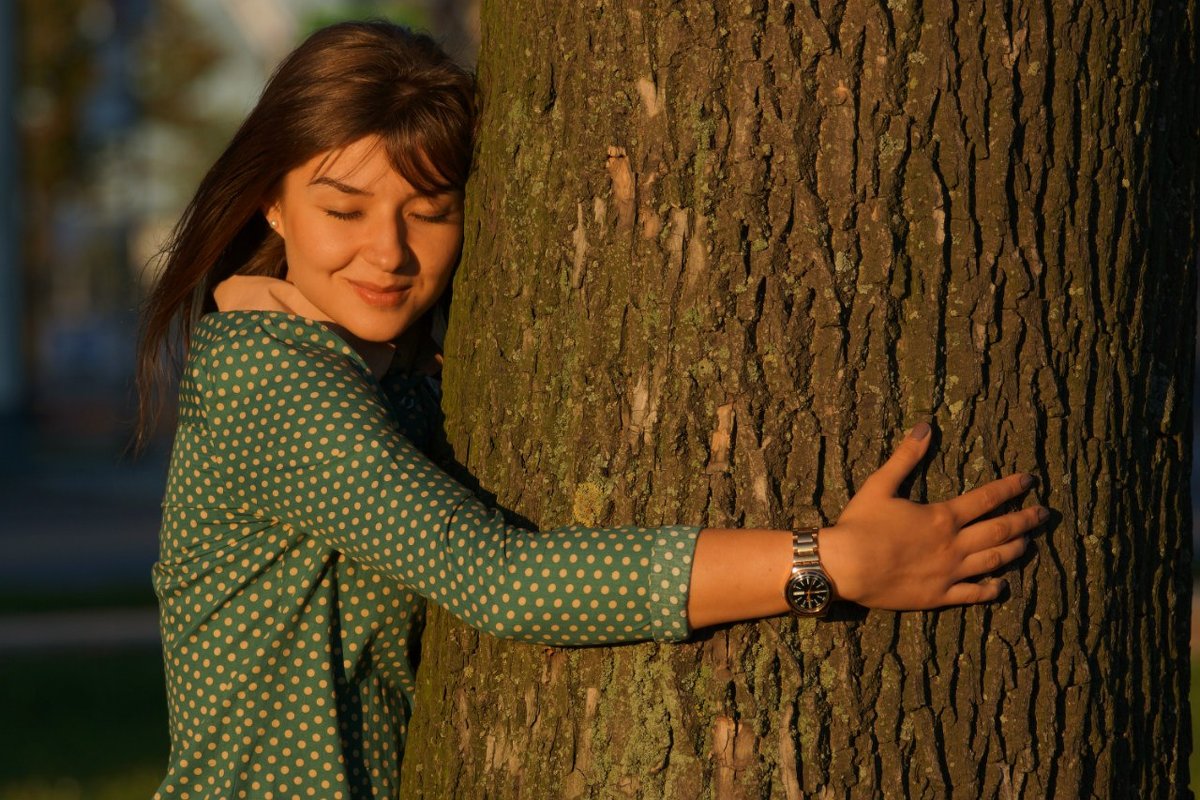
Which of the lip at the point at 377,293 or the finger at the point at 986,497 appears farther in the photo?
the lip at the point at 377,293

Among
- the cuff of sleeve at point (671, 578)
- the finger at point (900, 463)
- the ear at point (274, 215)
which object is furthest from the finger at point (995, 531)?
the ear at point (274, 215)

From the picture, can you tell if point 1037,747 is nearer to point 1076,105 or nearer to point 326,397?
point 1076,105

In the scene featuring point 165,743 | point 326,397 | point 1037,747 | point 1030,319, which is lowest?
point 165,743

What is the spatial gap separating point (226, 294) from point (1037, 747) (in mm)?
1354

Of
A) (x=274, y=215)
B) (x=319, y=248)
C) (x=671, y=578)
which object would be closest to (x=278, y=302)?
(x=319, y=248)

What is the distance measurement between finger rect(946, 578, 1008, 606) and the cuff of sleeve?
0.34 meters

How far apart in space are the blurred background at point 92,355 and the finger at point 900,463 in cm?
122

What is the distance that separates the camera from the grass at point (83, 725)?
5.84m

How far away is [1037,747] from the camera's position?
2133 millimetres

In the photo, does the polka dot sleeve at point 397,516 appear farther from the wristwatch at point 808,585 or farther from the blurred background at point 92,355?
the blurred background at point 92,355

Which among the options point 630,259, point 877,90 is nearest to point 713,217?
point 630,259

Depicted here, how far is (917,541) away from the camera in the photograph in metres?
2.03

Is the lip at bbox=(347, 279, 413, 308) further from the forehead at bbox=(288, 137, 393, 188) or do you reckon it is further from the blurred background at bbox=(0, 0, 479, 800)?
the blurred background at bbox=(0, 0, 479, 800)

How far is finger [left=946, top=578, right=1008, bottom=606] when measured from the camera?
2061mm
